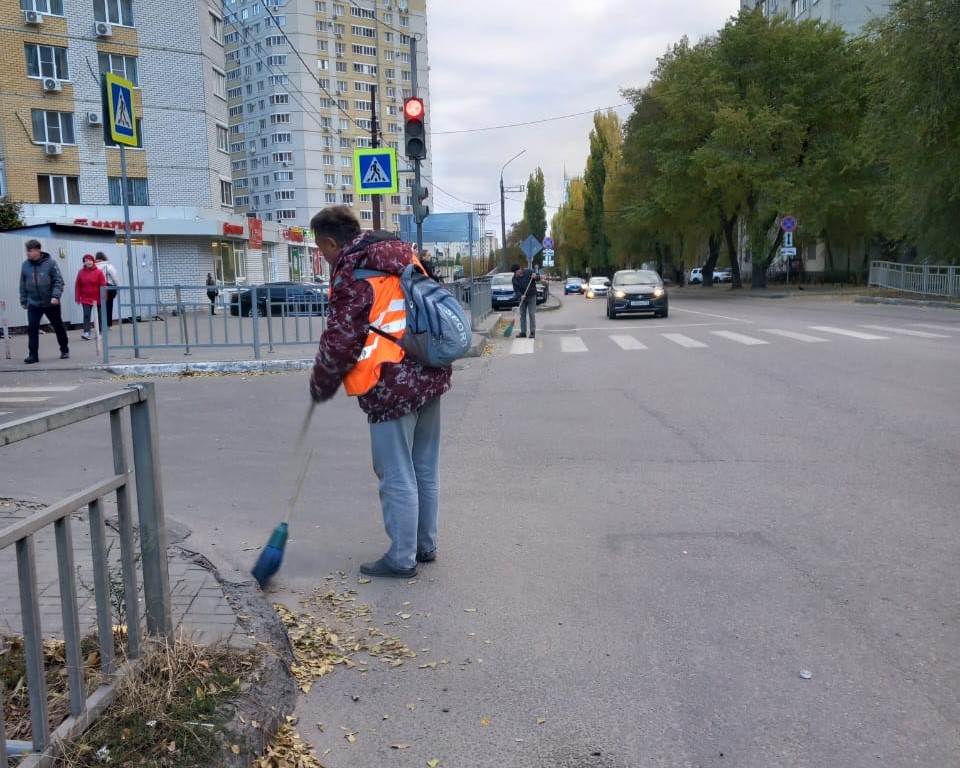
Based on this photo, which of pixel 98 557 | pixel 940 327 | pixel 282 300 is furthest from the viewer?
pixel 940 327

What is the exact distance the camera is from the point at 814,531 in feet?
16.0

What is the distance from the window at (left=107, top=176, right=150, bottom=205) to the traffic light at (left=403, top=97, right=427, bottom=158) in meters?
26.5

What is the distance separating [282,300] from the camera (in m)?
14.1

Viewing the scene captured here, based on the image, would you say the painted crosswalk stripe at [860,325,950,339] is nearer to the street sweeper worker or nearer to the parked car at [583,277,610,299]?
the street sweeper worker

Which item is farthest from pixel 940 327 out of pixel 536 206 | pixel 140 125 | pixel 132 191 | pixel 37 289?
pixel 536 206

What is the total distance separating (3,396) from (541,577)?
8.94 meters

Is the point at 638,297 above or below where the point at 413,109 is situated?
below

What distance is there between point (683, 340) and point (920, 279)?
695 inches

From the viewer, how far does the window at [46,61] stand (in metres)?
34.0

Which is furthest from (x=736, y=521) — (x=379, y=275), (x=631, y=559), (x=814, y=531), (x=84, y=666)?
(x=84, y=666)

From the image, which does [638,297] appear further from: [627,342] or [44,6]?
[44,6]

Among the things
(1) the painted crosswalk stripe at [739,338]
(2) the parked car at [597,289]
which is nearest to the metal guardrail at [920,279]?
(1) the painted crosswalk stripe at [739,338]

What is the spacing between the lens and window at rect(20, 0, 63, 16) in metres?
33.6

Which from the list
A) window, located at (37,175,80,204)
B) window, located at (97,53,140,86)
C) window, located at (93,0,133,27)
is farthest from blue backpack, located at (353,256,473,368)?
window, located at (93,0,133,27)
